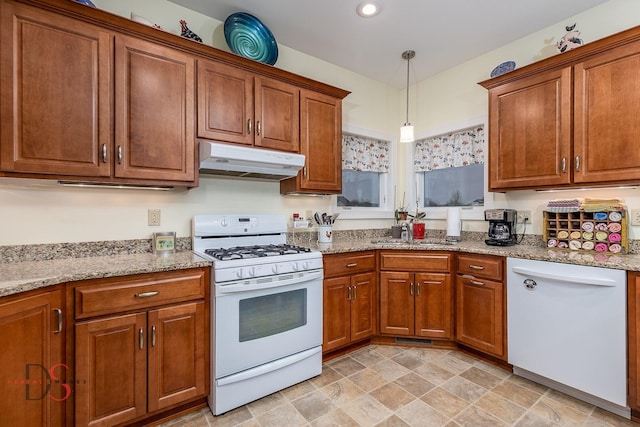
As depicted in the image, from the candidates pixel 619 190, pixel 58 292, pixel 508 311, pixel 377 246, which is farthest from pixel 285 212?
pixel 619 190

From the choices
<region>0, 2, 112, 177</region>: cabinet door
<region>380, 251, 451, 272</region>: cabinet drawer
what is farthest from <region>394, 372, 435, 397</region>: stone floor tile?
<region>0, 2, 112, 177</region>: cabinet door

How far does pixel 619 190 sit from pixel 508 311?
117 centimetres

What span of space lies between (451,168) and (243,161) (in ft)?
7.73

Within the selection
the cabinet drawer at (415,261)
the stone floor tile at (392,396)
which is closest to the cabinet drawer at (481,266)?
the cabinet drawer at (415,261)

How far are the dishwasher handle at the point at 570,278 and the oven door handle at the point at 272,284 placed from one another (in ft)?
4.65

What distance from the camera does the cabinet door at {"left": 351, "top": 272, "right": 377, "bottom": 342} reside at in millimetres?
2547

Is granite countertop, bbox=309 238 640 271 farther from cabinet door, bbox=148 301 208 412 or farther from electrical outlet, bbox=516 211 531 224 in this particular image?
cabinet door, bbox=148 301 208 412

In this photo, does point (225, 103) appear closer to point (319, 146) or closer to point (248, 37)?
point (248, 37)

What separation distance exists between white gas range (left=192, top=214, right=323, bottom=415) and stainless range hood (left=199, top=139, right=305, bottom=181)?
0.38 m

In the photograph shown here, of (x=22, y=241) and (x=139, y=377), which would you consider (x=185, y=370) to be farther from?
(x=22, y=241)

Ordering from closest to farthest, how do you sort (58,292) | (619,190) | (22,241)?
(58,292)
(22,241)
(619,190)

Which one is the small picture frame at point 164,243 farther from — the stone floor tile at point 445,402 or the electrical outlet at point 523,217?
the electrical outlet at point 523,217

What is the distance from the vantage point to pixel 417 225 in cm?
328

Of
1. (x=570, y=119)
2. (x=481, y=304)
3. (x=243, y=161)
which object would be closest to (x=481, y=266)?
(x=481, y=304)
